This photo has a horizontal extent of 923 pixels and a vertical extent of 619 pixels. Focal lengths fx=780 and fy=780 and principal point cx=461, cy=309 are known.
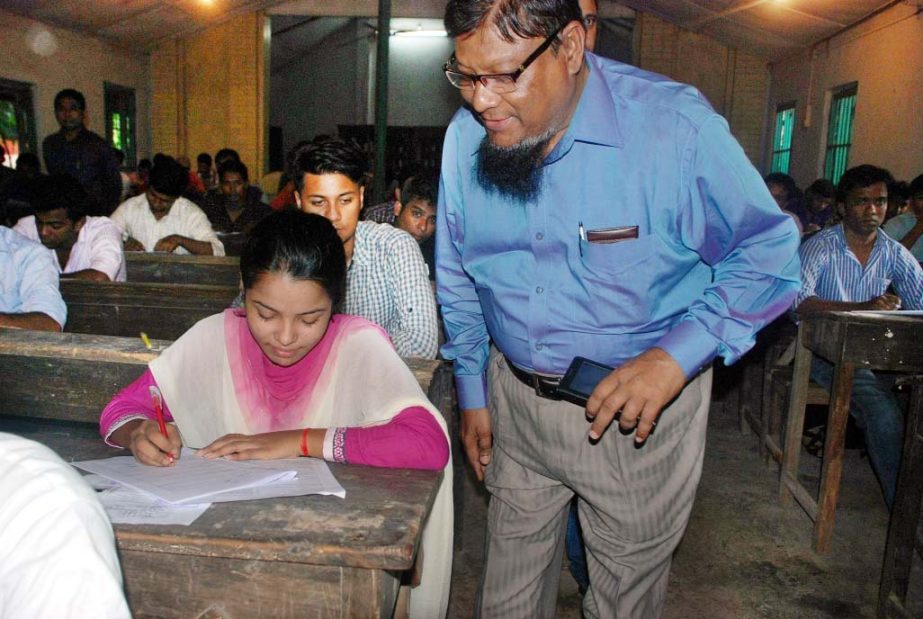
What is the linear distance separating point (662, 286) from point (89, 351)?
4.85ft

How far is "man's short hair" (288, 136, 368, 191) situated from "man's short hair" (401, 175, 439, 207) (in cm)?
158

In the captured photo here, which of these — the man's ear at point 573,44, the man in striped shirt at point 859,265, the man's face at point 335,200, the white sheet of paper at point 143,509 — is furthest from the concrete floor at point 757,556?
the man's ear at point 573,44

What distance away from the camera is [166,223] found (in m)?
5.38

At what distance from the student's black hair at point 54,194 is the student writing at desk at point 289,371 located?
2.45 m

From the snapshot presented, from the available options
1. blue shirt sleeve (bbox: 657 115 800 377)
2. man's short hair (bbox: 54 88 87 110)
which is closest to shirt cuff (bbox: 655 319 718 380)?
blue shirt sleeve (bbox: 657 115 800 377)

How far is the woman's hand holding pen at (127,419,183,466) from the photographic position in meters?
1.51

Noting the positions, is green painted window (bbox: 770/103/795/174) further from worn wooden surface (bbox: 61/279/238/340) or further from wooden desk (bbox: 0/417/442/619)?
wooden desk (bbox: 0/417/442/619)

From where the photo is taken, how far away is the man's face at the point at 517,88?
145 cm

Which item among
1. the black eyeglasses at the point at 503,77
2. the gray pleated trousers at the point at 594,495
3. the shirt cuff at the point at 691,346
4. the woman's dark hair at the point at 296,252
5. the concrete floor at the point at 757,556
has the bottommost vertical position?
the concrete floor at the point at 757,556

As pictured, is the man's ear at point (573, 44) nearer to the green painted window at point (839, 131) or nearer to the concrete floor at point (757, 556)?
the concrete floor at point (757, 556)

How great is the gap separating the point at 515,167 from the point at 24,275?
224 centimetres

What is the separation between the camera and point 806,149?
10.3 meters

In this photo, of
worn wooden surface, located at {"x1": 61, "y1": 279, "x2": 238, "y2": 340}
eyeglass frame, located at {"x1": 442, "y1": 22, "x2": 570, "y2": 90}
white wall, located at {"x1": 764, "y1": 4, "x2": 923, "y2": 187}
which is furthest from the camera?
white wall, located at {"x1": 764, "y1": 4, "x2": 923, "y2": 187}

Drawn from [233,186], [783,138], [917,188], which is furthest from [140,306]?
[783,138]
